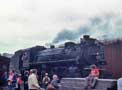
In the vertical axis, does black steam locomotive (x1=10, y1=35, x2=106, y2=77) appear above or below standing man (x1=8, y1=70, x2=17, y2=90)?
above

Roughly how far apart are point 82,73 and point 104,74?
75.4 inches

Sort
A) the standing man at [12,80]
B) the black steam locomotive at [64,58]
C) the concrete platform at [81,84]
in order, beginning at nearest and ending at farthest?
the concrete platform at [81,84]
the standing man at [12,80]
the black steam locomotive at [64,58]

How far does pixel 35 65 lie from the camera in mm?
24516

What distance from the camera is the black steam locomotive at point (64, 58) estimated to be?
19.0m

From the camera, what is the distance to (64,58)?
21172 mm

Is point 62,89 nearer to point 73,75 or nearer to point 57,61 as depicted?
point 73,75

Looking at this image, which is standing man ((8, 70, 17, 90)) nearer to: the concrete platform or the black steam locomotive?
the black steam locomotive

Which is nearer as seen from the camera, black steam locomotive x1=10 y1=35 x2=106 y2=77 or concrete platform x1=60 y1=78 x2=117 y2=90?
concrete platform x1=60 y1=78 x2=117 y2=90

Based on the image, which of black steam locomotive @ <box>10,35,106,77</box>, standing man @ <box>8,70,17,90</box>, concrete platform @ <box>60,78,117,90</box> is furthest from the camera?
black steam locomotive @ <box>10,35,106,77</box>

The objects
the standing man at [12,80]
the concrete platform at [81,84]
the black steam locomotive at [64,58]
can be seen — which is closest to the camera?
the concrete platform at [81,84]

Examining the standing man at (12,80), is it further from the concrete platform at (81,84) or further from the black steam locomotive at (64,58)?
the concrete platform at (81,84)

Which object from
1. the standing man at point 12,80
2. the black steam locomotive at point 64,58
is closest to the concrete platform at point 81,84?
the standing man at point 12,80

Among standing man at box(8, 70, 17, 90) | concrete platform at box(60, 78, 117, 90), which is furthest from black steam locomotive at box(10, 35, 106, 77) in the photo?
concrete platform at box(60, 78, 117, 90)

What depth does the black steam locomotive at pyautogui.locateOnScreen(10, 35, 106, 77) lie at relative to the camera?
62.2 feet
